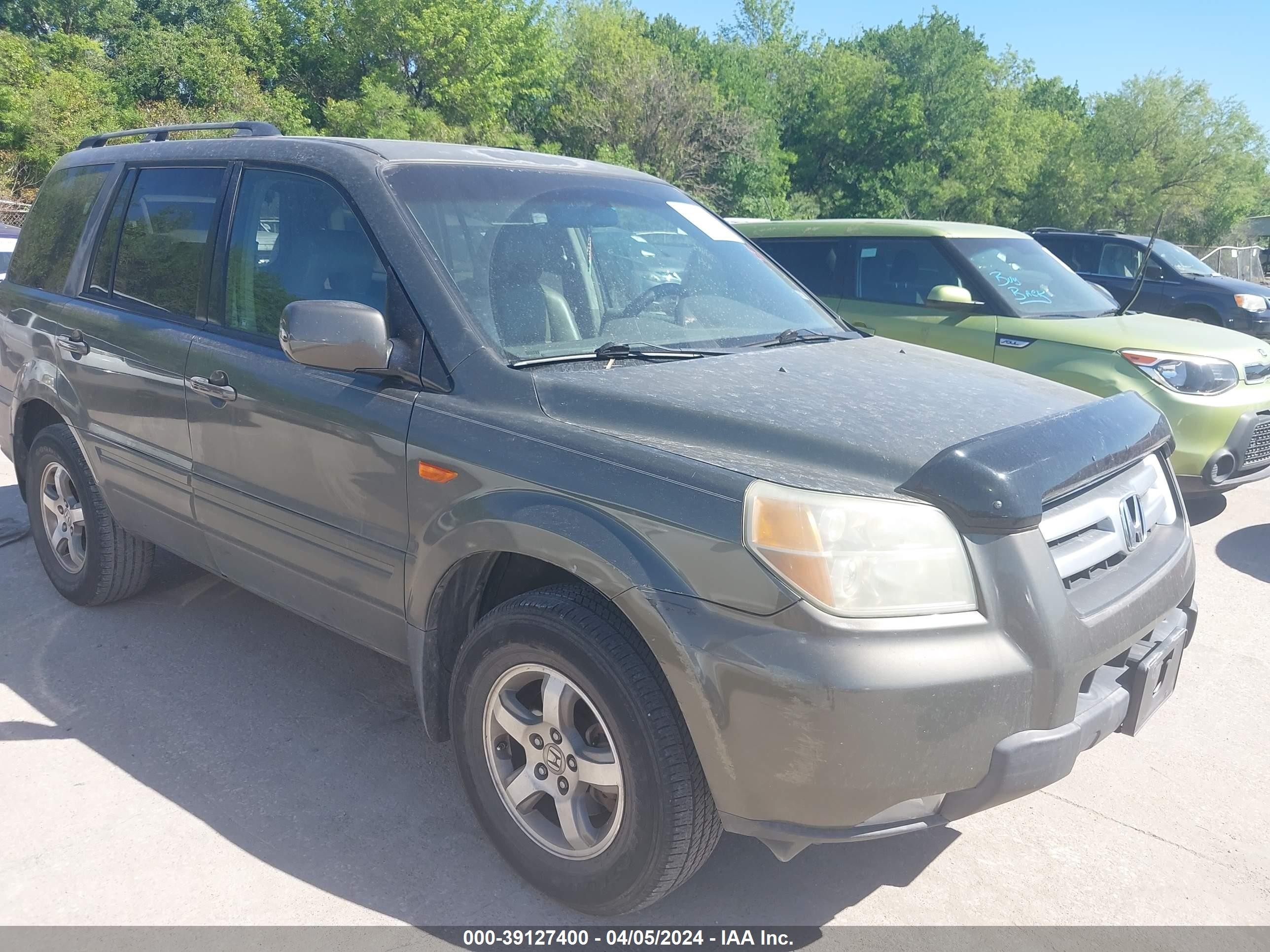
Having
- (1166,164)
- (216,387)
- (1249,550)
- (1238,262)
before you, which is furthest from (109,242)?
(1166,164)

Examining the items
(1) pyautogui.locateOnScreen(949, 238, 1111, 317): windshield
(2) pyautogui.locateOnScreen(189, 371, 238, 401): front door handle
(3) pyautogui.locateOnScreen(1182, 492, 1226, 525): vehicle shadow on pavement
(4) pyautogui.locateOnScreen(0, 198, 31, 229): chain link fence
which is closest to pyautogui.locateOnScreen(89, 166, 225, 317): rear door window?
(2) pyautogui.locateOnScreen(189, 371, 238, 401): front door handle

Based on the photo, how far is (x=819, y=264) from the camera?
7.42 metres

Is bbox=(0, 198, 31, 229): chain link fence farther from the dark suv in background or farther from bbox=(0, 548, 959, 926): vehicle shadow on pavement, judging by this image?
bbox=(0, 548, 959, 926): vehicle shadow on pavement

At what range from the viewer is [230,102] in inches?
1382

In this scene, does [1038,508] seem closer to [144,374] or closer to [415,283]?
[415,283]

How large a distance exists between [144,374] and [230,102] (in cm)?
3577

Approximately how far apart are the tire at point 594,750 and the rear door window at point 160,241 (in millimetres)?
1863

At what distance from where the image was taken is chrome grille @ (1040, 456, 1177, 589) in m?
2.38

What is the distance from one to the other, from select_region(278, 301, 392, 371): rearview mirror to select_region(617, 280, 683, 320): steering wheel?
0.75 m

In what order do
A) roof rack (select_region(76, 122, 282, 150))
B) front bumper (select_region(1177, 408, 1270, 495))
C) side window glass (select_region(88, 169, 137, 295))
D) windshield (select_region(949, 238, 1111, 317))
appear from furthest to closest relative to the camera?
windshield (select_region(949, 238, 1111, 317)), front bumper (select_region(1177, 408, 1270, 495)), side window glass (select_region(88, 169, 137, 295)), roof rack (select_region(76, 122, 282, 150))

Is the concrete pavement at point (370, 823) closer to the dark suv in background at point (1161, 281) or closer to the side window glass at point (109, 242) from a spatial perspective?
the side window glass at point (109, 242)

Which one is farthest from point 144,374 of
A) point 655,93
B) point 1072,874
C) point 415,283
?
point 655,93

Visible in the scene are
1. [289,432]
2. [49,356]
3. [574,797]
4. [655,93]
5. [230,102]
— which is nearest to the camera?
[574,797]

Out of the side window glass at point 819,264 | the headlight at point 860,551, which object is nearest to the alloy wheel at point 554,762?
the headlight at point 860,551
